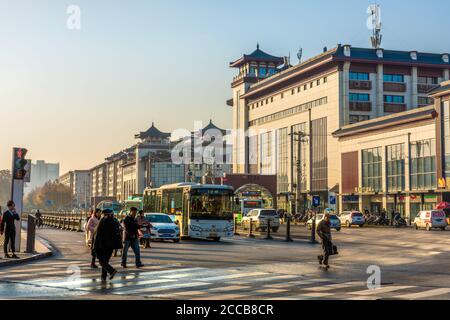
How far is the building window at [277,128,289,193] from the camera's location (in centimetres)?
10488

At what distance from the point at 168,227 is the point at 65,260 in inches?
409

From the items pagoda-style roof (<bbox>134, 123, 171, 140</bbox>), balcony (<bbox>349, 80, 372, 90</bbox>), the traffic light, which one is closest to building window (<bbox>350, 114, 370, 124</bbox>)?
balcony (<bbox>349, 80, 372, 90</bbox>)

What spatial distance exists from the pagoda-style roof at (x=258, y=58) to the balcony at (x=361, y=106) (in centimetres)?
3537

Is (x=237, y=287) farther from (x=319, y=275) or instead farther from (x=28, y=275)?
(x=28, y=275)

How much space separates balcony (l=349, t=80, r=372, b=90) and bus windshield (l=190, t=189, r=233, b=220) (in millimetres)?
60459

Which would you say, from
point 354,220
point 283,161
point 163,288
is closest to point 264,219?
point 354,220

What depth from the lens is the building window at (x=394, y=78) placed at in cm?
9400

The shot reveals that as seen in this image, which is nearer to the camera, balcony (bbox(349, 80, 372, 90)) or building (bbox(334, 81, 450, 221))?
building (bbox(334, 81, 450, 221))

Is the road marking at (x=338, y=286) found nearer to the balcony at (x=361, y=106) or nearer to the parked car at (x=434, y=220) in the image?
the parked car at (x=434, y=220)

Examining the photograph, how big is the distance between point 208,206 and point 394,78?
67.2m

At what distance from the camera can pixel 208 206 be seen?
3412 centimetres

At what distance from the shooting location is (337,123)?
90.6 m

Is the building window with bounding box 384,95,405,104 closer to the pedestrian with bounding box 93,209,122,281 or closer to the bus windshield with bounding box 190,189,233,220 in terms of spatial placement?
the bus windshield with bounding box 190,189,233,220

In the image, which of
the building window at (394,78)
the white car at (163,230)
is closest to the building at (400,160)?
the building window at (394,78)
